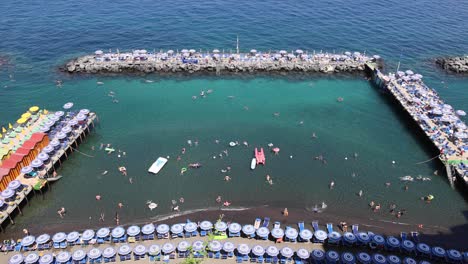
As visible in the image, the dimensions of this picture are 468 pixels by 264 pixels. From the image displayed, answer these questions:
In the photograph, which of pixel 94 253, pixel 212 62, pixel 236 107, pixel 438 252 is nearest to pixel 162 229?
pixel 94 253

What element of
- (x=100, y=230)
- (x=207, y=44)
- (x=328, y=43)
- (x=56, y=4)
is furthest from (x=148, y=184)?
(x=56, y=4)

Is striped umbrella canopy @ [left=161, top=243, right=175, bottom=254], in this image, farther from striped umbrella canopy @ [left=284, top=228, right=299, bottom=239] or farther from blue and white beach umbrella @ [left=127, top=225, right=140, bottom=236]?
striped umbrella canopy @ [left=284, top=228, right=299, bottom=239]

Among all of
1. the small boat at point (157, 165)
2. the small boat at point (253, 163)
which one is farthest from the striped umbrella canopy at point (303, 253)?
the small boat at point (157, 165)

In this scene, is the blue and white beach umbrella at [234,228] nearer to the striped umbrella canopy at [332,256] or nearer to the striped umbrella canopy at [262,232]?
the striped umbrella canopy at [262,232]

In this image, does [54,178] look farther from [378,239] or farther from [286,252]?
[378,239]

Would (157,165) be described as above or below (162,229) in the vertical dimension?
below

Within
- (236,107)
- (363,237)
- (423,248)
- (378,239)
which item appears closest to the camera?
(423,248)

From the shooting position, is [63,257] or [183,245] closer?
[63,257]
